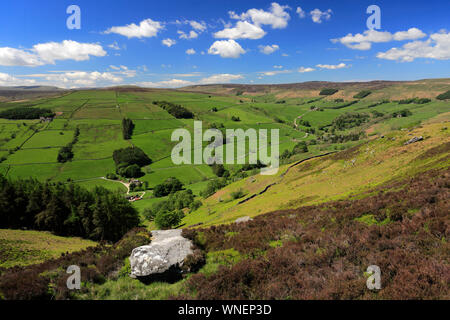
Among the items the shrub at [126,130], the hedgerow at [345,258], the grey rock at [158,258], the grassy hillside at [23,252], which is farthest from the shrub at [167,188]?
the grey rock at [158,258]

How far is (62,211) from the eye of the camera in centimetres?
5066

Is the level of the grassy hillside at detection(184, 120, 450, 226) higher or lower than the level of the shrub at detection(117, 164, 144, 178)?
higher

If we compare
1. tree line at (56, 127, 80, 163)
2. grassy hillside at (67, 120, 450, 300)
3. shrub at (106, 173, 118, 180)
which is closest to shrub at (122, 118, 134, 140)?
tree line at (56, 127, 80, 163)

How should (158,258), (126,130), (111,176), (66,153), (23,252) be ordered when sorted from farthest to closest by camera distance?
(126,130) → (66,153) → (111,176) → (23,252) → (158,258)

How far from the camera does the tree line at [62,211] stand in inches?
1944

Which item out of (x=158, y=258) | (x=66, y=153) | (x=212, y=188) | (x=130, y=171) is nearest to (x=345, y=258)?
(x=158, y=258)

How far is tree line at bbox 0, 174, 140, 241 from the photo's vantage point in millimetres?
49375

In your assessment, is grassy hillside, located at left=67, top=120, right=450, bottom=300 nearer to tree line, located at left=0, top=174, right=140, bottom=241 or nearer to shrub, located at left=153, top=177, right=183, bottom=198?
tree line, located at left=0, top=174, right=140, bottom=241

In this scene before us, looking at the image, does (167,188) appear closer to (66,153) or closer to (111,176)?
(111,176)

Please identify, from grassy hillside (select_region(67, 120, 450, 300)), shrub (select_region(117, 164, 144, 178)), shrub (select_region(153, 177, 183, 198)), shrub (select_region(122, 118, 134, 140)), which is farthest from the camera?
shrub (select_region(122, 118, 134, 140))

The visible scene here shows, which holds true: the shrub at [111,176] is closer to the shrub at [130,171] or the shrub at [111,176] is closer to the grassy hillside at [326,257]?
the shrub at [130,171]
